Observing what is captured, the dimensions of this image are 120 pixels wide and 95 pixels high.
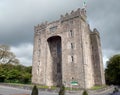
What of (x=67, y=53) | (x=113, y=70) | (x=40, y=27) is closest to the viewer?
(x=67, y=53)

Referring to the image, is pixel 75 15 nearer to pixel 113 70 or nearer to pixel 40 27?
pixel 40 27

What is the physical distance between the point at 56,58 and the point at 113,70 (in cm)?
2142

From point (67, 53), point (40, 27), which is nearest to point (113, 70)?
point (67, 53)

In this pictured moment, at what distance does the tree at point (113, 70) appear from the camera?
170 ft

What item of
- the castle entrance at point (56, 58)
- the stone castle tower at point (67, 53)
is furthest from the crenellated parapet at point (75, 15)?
the castle entrance at point (56, 58)

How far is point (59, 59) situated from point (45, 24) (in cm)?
1058

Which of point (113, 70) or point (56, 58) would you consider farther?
point (113, 70)

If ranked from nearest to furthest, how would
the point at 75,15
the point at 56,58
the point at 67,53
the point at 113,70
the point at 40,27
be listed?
1. the point at 67,53
2. the point at 75,15
3. the point at 56,58
4. the point at 40,27
5. the point at 113,70

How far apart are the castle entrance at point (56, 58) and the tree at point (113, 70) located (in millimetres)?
20030

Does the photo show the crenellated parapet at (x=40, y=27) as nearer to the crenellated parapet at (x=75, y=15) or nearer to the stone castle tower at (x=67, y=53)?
the stone castle tower at (x=67, y=53)

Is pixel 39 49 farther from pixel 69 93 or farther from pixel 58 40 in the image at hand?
pixel 69 93

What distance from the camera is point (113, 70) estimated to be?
53.6m

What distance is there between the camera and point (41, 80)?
41.4m

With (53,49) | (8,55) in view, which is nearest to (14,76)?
(8,55)
